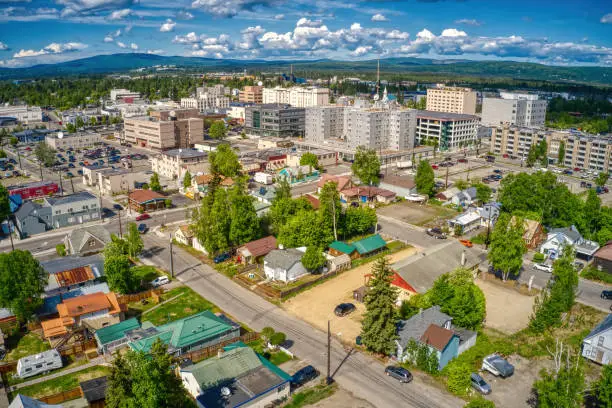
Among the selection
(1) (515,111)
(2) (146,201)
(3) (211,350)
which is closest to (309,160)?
(2) (146,201)

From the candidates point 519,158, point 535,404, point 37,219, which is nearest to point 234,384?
point 535,404

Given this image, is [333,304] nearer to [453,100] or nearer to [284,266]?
[284,266]

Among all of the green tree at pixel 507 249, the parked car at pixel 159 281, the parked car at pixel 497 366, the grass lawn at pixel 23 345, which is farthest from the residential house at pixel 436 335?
the grass lawn at pixel 23 345

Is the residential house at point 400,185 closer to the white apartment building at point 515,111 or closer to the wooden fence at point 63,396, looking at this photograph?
the wooden fence at point 63,396

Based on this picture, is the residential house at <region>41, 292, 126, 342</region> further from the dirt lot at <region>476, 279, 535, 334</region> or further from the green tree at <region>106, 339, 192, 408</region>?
the dirt lot at <region>476, 279, 535, 334</region>

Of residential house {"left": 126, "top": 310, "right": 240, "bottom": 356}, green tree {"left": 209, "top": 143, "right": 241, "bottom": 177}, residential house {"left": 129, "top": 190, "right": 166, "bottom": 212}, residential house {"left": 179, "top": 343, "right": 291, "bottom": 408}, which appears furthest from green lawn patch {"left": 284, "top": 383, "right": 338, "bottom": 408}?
green tree {"left": 209, "top": 143, "right": 241, "bottom": 177}

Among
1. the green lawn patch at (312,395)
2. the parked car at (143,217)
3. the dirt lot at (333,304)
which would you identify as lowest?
the green lawn patch at (312,395)
